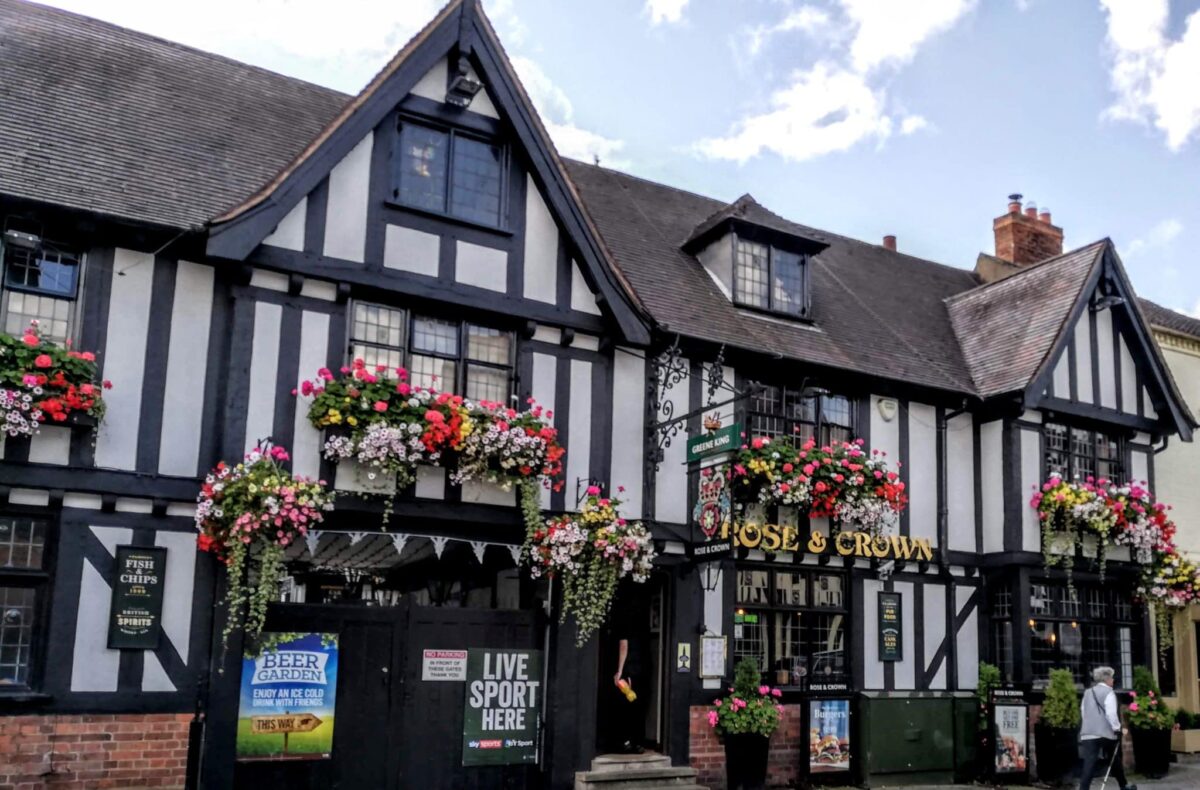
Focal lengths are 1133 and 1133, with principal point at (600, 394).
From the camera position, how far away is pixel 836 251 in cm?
2084

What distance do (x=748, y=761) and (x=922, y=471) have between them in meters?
5.24

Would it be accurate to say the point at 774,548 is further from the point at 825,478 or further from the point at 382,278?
the point at 382,278

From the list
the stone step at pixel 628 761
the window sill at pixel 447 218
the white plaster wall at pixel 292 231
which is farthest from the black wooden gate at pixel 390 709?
the window sill at pixel 447 218

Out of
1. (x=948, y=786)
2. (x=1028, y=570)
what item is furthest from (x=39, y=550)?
(x=1028, y=570)

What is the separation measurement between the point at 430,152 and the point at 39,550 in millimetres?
5973

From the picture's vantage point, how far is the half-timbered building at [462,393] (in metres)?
11.1

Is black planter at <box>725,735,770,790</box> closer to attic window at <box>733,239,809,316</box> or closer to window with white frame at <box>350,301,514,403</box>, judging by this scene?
window with white frame at <box>350,301,514,403</box>

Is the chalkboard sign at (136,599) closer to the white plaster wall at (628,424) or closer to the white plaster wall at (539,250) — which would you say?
the white plaster wall at (539,250)

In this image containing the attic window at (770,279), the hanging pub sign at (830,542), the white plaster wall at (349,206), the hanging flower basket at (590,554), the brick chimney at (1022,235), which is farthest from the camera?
the brick chimney at (1022,235)

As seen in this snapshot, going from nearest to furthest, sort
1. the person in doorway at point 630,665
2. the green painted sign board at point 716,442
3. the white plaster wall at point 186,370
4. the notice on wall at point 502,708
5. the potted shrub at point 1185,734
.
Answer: the white plaster wall at point 186,370 → the green painted sign board at point 716,442 → the notice on wall at point 502,708 → the person in doorway at point 630,665 → the potted shrub at point 1185,734

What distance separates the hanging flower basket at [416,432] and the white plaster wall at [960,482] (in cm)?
715

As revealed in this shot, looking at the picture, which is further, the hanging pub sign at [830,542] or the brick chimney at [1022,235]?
the brick chimney at [1022,235]

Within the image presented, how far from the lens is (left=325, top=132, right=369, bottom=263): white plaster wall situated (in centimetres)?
1238

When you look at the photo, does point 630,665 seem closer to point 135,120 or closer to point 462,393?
point 462,393
